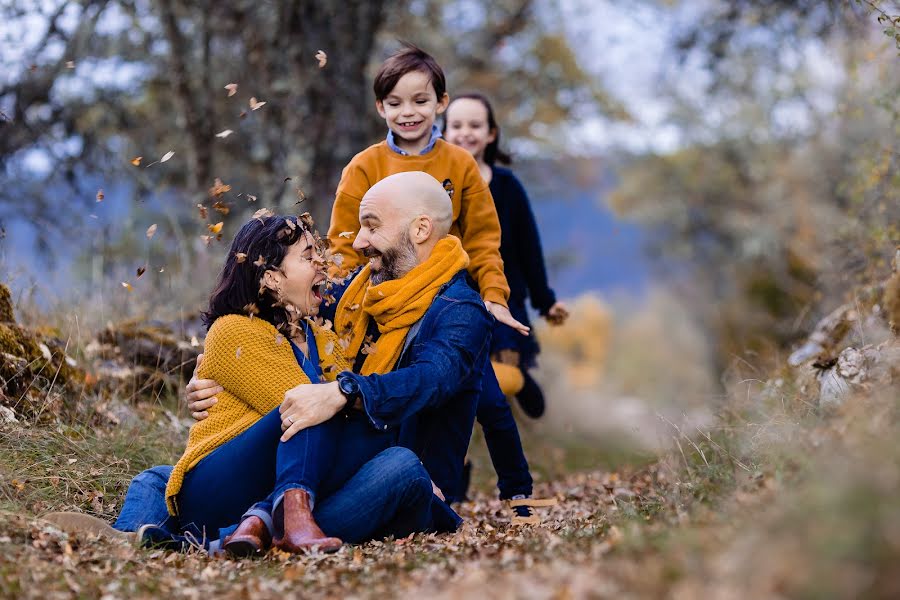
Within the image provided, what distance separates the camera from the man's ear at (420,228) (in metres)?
4.45

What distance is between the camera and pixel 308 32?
36.3 feet

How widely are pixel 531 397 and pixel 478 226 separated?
142cm

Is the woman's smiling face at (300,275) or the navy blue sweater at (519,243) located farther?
the navy blue sweater at (519,243)

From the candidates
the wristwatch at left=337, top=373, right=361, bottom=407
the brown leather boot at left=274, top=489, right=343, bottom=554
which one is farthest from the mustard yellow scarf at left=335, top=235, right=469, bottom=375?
the brown leather boot at left=274, top=489, right=343, bottom=554

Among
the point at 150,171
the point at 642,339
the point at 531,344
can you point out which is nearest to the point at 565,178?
the point at 150,171

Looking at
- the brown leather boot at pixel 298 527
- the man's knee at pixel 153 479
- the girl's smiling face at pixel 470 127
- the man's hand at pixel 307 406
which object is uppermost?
the girl's smiling face at pixel 470 127

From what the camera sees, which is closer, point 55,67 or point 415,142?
point 415,142

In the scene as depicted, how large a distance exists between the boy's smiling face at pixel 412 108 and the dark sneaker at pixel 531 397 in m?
1.71

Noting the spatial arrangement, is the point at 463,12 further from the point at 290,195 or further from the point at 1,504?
the point at 1,504

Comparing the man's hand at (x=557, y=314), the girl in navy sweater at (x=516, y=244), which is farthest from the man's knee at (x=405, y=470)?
the man's hand at (x=557, y=314)

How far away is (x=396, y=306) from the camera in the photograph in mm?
4320

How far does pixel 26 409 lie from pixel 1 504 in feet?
3.62

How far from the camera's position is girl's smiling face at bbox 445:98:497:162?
250 inches

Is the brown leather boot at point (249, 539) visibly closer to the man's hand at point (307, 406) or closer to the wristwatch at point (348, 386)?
the man's hand at point (307, 406)
